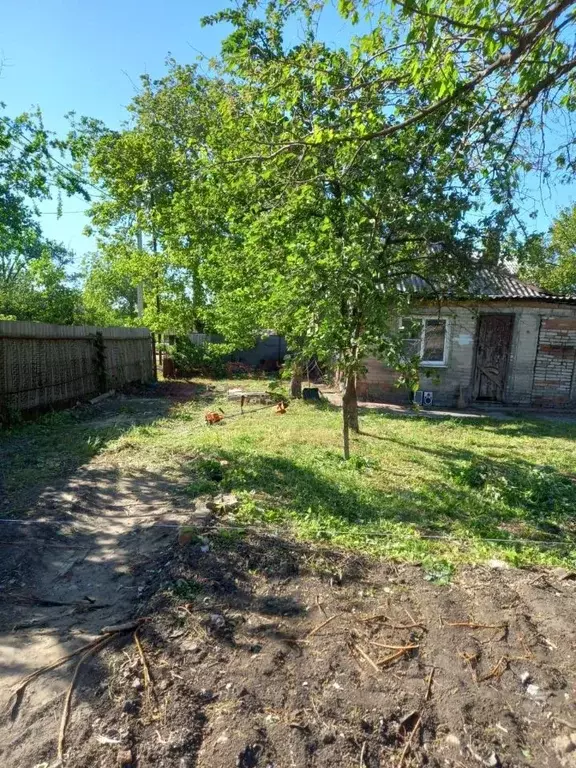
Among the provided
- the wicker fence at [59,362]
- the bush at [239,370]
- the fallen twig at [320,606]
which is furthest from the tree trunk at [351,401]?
the bush at [239,370]

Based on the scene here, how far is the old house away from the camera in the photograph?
11516 mm

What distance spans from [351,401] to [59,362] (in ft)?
20.1

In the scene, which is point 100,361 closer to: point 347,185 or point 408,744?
point 347,185

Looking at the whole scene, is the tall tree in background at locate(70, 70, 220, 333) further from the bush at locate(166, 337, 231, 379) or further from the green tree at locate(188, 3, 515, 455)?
the green tree at locate(188, 3, 515, 455)

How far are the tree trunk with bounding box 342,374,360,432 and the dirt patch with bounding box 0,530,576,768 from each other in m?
3.51

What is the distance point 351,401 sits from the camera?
7594mm

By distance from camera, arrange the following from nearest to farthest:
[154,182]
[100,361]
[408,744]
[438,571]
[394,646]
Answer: [408,744], [394,646], [438,571], [100,361], [154,182]

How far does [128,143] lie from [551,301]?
50.5 ft

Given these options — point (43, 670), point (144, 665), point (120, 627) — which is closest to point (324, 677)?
point (144, 665)

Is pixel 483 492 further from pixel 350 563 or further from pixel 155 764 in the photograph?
pixel 155 764

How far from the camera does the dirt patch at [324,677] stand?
6.35 ft

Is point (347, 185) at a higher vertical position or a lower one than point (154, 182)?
lower

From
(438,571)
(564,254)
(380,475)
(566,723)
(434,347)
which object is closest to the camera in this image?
(566,723)

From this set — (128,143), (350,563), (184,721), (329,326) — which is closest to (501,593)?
(350,563)
